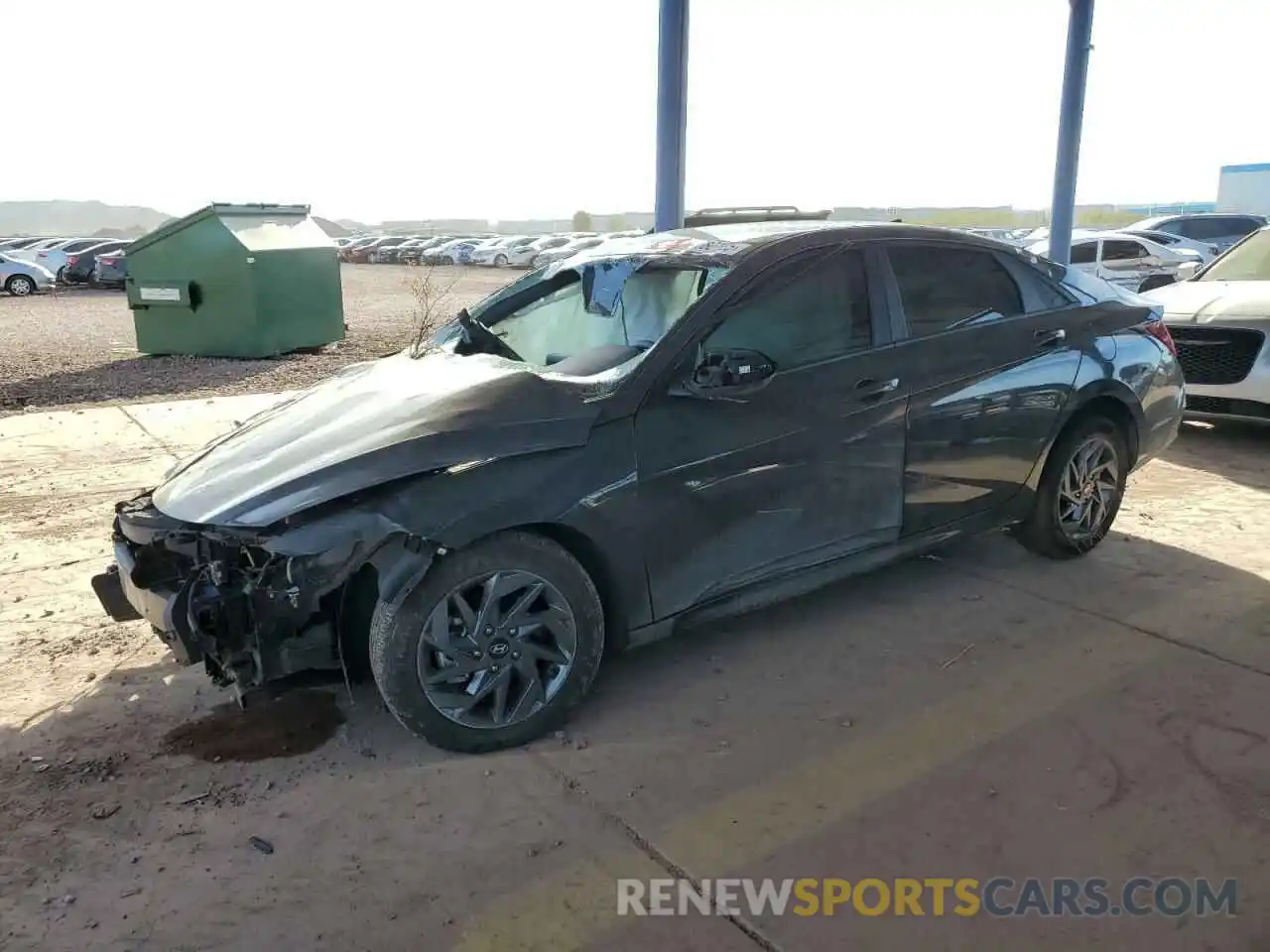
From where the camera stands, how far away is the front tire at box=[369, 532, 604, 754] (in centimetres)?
312

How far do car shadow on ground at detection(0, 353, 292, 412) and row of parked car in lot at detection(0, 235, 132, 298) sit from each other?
12.3 metres

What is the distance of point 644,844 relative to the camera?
2.85 meters

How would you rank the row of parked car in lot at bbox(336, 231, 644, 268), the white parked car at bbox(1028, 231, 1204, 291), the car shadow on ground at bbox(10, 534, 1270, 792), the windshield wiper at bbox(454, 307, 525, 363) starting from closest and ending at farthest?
the car shadow on ground at bbox(10, 534, 1270, 792), the windshield wiper at bbox(454, 307, 525, 363), the white parked car at bbox(1028, 231, 1204, 291), the row of parked car in lot at bbox(336, 231, 644, 268)

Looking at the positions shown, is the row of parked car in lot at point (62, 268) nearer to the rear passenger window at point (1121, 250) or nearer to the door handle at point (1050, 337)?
the rear passenger window at point (1121, 250)

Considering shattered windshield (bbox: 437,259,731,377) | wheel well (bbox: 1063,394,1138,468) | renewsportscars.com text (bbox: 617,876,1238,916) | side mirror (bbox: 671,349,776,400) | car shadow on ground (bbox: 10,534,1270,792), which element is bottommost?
renewsportscars.com text (bbox: 617,876,1238,916)

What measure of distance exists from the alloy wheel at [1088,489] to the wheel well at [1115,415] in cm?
11

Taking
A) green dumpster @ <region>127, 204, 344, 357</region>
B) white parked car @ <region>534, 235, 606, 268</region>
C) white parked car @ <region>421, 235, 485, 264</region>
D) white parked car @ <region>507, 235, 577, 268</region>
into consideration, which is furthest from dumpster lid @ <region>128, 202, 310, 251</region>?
white parked car @ <region>421, 235, 485, 264</region>

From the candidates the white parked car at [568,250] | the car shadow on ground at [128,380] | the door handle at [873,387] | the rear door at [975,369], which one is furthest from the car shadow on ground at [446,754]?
the car shadow on ground at [128,380]

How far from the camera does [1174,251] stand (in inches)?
659

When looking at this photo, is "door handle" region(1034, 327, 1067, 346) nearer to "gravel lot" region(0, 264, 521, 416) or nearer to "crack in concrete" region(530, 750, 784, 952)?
"crack in concrete" region(530, 750, 784, 952)

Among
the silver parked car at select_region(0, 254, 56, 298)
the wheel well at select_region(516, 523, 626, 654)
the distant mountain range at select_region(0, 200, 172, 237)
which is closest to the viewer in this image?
the wheel well at select_region(516, 523, 626, 654)

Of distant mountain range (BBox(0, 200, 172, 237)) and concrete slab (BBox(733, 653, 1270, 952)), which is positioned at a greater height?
distant mountain range (BBox(0, 200, 172, 237))

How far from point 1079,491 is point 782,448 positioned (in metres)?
2.05

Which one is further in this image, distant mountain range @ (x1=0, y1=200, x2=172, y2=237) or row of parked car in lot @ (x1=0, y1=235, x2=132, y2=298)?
distant mountain range @ (x1=0, y1=200, x2=172, y2=237)
